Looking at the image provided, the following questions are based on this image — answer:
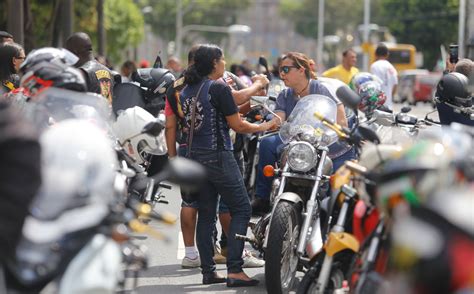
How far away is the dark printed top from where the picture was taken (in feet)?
27.3

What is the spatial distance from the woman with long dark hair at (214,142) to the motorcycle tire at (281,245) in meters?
0.69

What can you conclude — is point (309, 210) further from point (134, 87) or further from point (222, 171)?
point (134, 87)

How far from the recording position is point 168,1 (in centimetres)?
11169

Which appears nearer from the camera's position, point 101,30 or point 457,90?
point 457,90

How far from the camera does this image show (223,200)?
8711 millimetres

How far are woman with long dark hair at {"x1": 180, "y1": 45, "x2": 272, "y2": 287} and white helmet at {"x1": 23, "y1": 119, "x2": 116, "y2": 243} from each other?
357 centimetres

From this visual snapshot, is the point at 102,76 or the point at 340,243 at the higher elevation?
the point at 102,76

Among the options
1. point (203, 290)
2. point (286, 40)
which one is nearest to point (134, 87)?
point (203, 290)

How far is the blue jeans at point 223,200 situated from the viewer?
27.7 feet

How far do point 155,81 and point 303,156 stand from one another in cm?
282

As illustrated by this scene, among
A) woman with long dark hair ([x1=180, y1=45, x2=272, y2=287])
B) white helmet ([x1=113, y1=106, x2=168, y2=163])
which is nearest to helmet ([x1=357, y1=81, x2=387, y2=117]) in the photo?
woman with long dark hair ([x1=180, y1=45, x2=272, y2=287])

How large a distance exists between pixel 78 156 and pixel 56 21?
82.0 ft

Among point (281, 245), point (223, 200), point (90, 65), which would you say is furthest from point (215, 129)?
point (90, 65)

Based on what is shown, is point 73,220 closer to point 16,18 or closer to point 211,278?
point 211,278
